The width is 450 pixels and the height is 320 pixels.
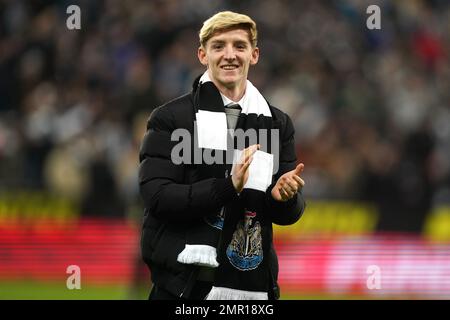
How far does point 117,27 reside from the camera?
1458cm

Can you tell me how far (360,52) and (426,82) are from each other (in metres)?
1.11

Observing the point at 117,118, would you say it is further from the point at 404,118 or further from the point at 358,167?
the point at 404,118

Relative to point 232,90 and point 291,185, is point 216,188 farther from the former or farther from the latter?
point 232,90

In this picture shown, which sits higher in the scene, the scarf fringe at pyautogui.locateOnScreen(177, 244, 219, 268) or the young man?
the young man

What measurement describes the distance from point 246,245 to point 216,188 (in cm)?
33

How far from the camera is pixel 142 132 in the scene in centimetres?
1257

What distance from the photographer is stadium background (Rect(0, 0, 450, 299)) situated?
11.9 metres

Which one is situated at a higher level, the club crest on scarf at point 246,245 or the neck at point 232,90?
the neck at point 232,90

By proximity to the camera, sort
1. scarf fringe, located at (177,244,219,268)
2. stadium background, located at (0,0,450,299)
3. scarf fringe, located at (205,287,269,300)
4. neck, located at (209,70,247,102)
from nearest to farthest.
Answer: scarf fringe, located at (177,244,219,268)
scarf fringe, located at (205,287,269,300)
neck, located at (209,70,247,102)
stadium background, located at (0,0,450,299)

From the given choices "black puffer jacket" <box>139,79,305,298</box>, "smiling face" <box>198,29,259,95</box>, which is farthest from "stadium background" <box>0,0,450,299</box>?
"smiling face" <box>198,29,259,95</box>

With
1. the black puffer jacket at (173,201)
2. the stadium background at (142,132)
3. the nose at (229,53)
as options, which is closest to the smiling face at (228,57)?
the nose at (229,53)

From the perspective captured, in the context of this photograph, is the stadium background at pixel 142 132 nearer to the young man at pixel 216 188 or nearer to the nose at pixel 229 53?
the young man at pixel 216 188

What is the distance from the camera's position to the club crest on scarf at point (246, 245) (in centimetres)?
493

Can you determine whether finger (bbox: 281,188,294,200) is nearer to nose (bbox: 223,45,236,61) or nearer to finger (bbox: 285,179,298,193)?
finger (bbox: 285,179,298,193)
